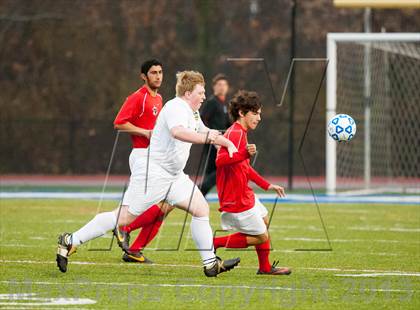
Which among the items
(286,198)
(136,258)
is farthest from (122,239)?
(286,198)

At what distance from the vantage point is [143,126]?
10453 millimetres

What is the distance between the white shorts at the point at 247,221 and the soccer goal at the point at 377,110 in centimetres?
1077

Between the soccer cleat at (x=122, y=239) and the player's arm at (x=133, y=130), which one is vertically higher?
the player's arm at (x=133, y=130)

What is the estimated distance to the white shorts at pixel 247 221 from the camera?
9359 millimetres

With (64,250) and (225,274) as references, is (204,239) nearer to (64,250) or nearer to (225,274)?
(225,274)

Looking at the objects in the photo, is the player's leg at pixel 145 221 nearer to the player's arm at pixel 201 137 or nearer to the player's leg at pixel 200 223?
the player's leg at pixel 200 223

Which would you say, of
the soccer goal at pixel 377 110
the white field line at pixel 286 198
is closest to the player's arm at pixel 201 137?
the white field line at pixel 286 198

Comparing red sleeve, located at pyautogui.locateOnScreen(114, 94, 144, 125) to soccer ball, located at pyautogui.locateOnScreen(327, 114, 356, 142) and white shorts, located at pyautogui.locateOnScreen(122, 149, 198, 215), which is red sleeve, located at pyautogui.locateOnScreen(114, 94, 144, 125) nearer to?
white shorts, located at pyautogui.locateOnScreen(122, 149, 198, 215)

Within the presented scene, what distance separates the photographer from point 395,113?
23.3 m

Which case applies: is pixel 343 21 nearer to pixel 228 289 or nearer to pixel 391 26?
pixel 391 26

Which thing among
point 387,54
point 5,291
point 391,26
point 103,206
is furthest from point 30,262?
point 391,26

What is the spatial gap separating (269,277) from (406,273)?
4.14ft

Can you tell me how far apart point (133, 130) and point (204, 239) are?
1.52 m

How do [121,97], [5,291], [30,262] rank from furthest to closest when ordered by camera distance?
[121,97], [30,262], [5,291]
